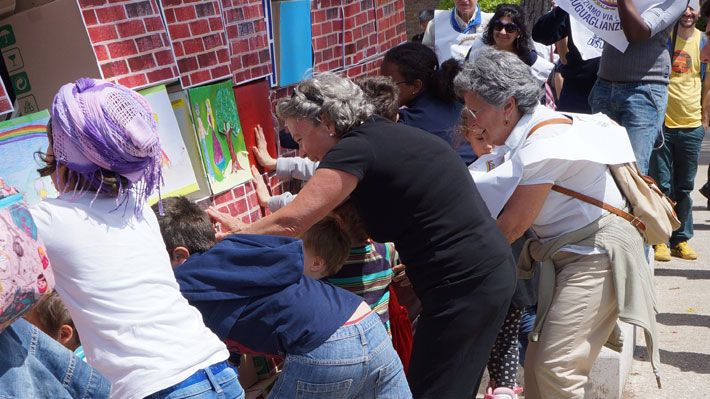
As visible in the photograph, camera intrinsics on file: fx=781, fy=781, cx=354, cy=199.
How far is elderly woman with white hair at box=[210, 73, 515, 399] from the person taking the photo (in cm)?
292

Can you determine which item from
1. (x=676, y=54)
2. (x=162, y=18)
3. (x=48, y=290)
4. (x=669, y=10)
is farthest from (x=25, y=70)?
(x=676, y=54)

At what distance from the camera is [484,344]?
3176 mm

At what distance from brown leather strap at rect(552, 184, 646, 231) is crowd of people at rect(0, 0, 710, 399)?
0.01m

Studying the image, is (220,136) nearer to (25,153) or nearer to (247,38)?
A: (247,38)

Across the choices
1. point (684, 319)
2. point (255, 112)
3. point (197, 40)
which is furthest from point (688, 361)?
point (197, 40)

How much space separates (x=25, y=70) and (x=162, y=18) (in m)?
0.69

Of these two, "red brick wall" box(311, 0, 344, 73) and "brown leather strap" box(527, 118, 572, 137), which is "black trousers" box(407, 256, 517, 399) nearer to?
"brown leather strap" box(527, 118, 572, 137)

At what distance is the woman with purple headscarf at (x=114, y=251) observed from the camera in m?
2.06

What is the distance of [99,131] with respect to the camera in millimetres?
2068

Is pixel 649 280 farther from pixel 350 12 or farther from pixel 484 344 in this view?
pixel 350 12

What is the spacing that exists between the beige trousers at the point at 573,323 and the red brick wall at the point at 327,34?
210 centimetres

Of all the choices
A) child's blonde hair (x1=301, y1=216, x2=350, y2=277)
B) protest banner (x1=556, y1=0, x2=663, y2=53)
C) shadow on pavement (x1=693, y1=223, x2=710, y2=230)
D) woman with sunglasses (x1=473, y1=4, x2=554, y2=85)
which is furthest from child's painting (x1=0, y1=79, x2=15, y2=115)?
shadow on pavement (x1=693, y1=223, x2=710, y2=230)

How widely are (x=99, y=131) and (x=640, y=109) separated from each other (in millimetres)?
3950

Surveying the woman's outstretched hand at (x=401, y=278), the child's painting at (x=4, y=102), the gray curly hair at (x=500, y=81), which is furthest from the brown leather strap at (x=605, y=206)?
the child's painting at (x=4, y=102)
